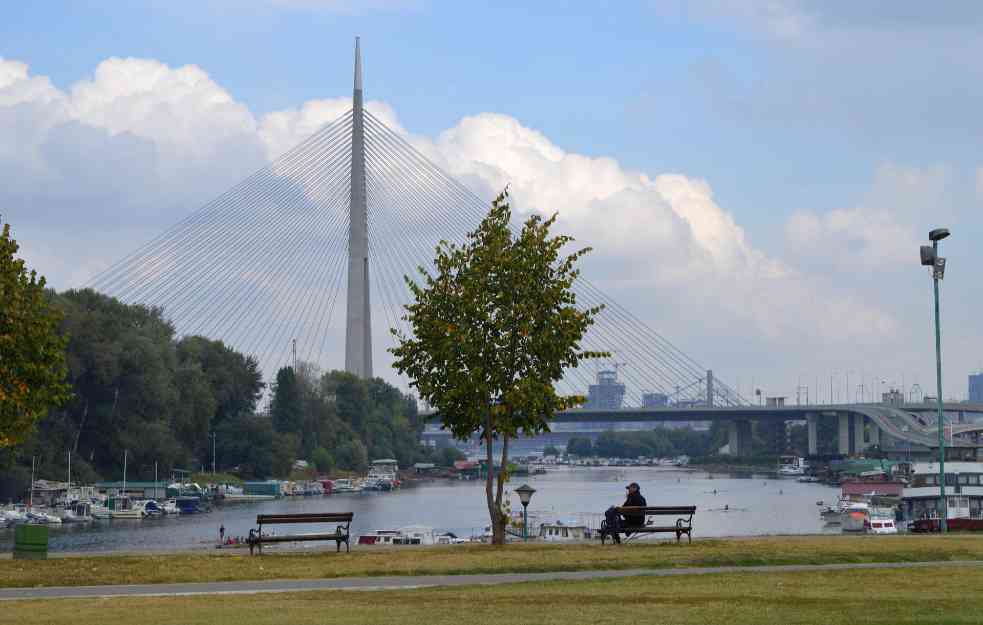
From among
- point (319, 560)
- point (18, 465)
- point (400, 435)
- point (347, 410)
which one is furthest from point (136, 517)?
point (319, 560)

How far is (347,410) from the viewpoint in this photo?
125m

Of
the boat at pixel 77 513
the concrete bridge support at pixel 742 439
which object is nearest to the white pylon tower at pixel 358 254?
the boat at pixel 77 513

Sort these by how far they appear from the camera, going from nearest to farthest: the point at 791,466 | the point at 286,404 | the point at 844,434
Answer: the point at 286,404 → the point at 844,434 → the point at 791,466

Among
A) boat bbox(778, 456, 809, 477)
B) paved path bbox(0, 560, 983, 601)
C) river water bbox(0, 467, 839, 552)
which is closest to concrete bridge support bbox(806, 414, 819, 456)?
boat bbox(778, 456, 809, 477)

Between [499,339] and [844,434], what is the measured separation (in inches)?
5373

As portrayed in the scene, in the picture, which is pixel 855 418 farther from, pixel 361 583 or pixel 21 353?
pixel 361 583

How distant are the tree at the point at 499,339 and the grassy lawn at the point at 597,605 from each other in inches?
383

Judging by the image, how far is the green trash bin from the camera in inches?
969

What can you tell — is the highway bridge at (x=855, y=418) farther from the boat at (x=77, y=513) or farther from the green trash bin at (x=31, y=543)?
the green trash bin at (x=31, y=543)

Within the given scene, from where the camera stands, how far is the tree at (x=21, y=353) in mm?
27203

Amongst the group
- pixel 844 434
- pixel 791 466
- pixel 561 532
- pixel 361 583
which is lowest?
pixel 561 532

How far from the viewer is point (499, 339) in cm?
2927

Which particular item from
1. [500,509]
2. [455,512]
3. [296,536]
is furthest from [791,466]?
[296,536]

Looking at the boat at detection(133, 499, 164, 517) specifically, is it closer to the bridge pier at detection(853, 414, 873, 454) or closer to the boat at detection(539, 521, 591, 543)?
the boat at detection(539, 521, 591, 543)
